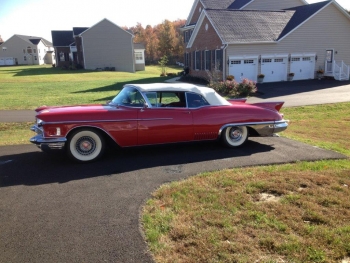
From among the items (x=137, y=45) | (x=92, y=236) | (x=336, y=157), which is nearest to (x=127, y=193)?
(x=92, y=236)

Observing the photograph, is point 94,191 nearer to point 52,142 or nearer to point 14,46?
point 52,142

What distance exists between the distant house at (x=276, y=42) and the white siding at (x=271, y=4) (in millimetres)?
4038

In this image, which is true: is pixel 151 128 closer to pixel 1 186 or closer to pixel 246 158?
pixel 246 158

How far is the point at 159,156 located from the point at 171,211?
246 centimetres

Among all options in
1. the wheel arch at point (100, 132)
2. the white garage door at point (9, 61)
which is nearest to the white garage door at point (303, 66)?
the wheel arch at point (100, 132)

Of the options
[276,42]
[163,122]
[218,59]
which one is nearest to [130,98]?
[163,122]

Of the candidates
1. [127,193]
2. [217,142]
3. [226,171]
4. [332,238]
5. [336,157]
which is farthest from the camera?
[217,142]

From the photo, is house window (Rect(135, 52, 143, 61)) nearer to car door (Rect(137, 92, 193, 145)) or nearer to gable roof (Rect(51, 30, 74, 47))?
gable roof (Rect(51, 30, 74, 47))

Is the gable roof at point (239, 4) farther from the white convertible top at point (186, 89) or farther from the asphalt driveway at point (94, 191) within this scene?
the white convertible top at point (186, 89)

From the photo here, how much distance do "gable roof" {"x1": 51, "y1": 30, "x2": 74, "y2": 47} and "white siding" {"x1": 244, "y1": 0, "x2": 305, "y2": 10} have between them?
37.3 meters

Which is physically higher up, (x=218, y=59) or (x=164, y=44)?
(x=164, y=44)

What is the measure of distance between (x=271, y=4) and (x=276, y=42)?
10.1 m

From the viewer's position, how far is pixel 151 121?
20.0 feet

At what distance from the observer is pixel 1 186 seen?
475cm
